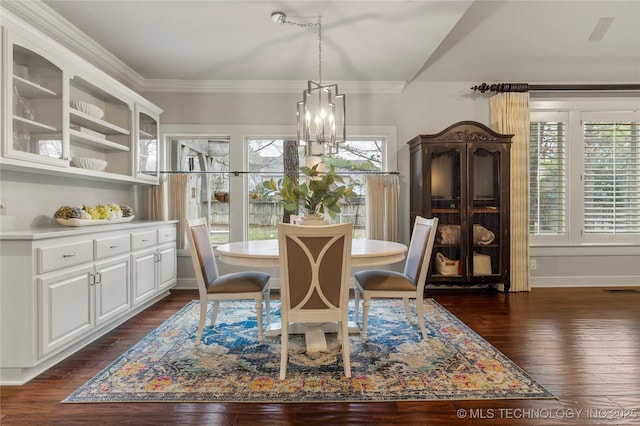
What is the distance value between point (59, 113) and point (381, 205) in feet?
10.2

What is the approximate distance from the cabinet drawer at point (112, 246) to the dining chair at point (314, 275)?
59.8 inches

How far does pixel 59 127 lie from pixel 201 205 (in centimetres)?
186

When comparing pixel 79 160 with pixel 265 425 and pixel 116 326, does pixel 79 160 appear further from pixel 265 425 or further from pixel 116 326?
pixel 265 425

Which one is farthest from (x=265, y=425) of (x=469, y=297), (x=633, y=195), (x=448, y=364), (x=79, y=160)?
(x=633, y=195)

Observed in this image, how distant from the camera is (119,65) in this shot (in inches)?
136

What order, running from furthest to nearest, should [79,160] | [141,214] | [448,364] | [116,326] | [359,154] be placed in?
A: [359,154]
[141,214]
[116,326]
[79,160]
[448,364]

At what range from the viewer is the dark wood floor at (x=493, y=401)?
1.61m

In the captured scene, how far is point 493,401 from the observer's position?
5.67 feet

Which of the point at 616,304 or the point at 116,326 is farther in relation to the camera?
the point at 616,304

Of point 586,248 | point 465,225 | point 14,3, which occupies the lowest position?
point 586,248

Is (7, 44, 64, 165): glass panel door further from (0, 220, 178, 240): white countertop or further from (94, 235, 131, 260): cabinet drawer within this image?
(94, 235, 131, 260): cabinet drawer

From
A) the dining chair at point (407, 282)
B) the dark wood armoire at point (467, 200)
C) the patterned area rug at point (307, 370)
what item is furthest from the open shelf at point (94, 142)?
the dark wood armoire at point (467, 200)

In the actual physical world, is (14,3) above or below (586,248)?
above

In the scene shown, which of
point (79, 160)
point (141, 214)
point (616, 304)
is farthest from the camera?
point (141, 214)
